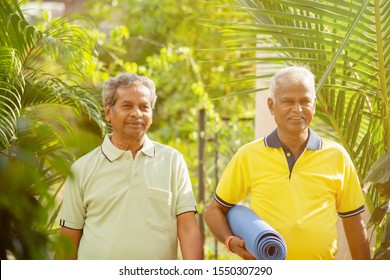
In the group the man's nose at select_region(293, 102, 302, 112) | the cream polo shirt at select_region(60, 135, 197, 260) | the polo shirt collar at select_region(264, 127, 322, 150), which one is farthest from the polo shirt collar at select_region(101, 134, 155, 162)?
the man's nose at select_region(293, 102, 302, 112)

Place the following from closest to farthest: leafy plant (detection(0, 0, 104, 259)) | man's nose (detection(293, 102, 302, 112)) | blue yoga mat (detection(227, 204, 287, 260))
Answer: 1. blue yoga mat (detection(227, 204, 287, 260))
2. man's nose (detection(293, 102, 302, 112))
3. leafy plant (detection(0, 0, 104, 259))

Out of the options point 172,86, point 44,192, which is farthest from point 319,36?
point 172,86

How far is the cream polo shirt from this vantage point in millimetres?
2594

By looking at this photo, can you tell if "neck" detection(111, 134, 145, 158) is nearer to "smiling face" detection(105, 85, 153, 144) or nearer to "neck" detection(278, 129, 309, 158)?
"smiling face" detection(105, 85, 153, 144)

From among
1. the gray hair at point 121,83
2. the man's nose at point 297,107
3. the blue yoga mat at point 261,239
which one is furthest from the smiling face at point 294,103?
the gray hair at point 121,83

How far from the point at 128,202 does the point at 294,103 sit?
24.3 inches

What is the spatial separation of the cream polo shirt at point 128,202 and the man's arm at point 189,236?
0.02 metres

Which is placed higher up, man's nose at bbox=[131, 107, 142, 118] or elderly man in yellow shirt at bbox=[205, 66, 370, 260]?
man's nose at bbox=[131, 107, 142, 118]

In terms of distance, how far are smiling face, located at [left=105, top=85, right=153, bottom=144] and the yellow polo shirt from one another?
1.05ft

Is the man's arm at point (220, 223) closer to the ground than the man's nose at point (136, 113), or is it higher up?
closer to the ground

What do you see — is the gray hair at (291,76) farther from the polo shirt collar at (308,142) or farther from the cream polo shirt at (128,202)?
the cream polo shirt at (128,202)

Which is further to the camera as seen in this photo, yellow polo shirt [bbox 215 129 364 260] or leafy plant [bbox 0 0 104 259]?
leafy plant [bbox 0 0 104 259]

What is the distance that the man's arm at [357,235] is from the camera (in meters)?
2.64
